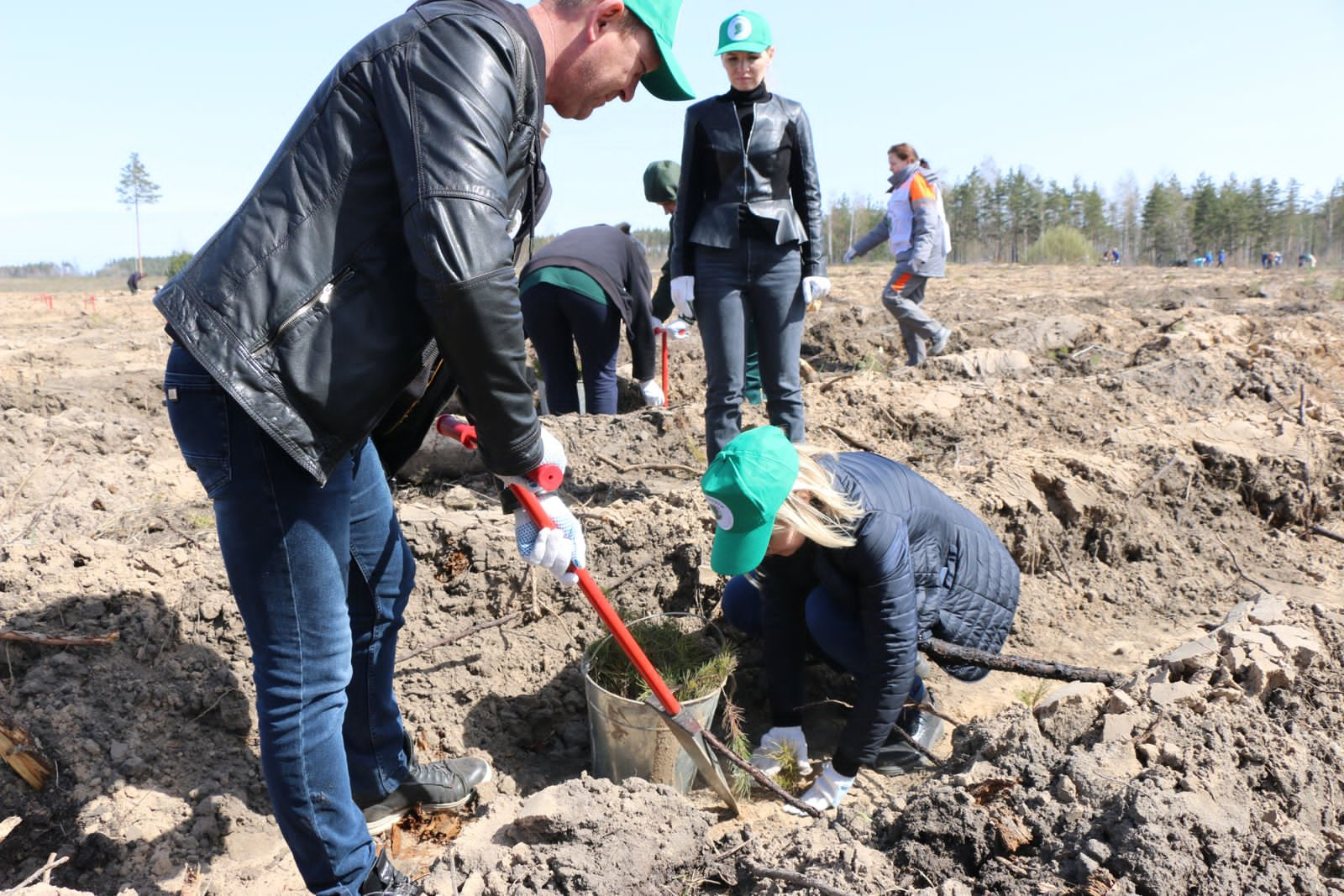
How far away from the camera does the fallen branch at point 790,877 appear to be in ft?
5.53

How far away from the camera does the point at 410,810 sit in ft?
8.45

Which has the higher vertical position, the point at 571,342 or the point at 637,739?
the point at 571,342

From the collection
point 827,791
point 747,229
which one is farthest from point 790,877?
point 747,229

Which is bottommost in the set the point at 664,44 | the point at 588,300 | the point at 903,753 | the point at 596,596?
the point at 903,753

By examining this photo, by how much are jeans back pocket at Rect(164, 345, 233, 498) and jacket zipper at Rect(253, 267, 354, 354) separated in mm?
162

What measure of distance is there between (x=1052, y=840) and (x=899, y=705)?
802mm

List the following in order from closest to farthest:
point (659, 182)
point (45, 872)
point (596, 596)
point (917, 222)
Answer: point (45, 872), point (596, 596), point (659, 182), point (917, 222)

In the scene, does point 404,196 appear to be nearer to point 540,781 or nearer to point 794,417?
point 540,781

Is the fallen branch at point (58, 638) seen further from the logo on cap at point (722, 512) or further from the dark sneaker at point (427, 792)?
the logo on cap at point (722, 512)

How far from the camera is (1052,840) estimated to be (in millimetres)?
1779

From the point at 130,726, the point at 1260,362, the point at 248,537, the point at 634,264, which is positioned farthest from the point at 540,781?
the point at 1260,362

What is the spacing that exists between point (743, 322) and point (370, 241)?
253 cm

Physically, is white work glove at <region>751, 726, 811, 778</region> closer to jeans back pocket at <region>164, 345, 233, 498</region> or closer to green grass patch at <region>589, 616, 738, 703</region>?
green grass patch at <region>589, 616, 738, 703</region>

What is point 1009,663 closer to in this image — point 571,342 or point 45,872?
point 45,872
